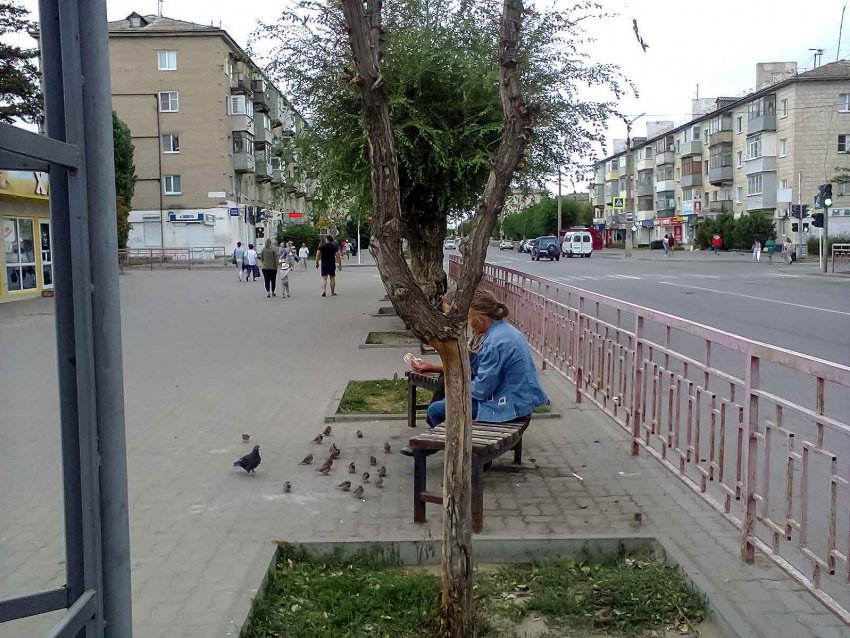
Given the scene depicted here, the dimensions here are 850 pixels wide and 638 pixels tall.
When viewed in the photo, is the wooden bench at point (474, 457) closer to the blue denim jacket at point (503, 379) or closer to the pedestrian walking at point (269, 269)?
the blue denim jacket at point (503, 379)

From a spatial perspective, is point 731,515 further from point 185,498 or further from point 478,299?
point 185,498

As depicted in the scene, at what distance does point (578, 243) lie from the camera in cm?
6562

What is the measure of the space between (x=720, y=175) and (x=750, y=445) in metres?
77.2

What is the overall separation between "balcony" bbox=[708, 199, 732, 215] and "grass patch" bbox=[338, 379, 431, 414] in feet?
236

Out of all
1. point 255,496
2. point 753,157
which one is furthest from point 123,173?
point 753,157

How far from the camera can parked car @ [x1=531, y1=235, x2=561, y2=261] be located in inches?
2286

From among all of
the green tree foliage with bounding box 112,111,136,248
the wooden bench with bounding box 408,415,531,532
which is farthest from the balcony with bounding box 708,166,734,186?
the wooden bench with bounding box 408,415,531,532

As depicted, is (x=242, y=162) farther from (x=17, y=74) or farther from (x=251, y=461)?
(x=17, y=74)

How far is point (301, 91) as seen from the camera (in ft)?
43.0

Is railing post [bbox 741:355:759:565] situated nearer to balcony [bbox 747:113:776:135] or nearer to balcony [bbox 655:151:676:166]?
balcony [bbox 747:113:776:135]

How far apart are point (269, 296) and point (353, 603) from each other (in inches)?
872

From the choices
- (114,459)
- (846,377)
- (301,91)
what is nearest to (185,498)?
(114,459)

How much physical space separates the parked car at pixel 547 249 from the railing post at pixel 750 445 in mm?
54052

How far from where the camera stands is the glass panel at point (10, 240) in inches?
91.0
